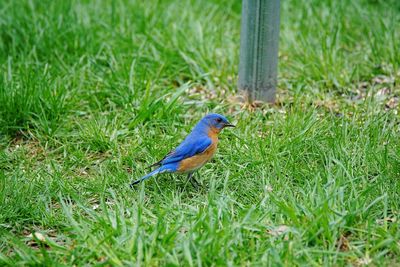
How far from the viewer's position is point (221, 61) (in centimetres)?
629

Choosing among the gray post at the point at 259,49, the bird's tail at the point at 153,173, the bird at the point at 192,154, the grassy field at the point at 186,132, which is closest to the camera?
the grassy field at the point at 186,132

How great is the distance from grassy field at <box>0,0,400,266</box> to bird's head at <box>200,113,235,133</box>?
0.24m

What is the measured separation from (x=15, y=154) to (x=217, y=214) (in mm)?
1879

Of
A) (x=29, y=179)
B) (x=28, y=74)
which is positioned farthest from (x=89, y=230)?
(x=28, y=74)

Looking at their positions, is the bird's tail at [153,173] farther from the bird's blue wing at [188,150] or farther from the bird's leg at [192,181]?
the bird's leg at [192,181]

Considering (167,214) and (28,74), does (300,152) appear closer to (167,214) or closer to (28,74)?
(167,214)

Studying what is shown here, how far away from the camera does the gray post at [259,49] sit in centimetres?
545

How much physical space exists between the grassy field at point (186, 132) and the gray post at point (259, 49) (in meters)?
0.15

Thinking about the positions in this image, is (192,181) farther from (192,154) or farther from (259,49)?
(259,49)

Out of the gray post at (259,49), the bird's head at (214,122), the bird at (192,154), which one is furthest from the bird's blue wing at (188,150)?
the gray post at (259,49)

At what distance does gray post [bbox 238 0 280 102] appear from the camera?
545cm

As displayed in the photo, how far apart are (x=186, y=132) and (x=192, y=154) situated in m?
0.75

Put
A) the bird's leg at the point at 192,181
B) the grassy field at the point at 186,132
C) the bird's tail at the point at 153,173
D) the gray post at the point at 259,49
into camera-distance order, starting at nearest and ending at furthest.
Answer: the grassy field at the point at 186,132 < the bird's tail at the point at 153,173 < the bird's leg at the point at 192,181 < the gray post at the point at 259,49

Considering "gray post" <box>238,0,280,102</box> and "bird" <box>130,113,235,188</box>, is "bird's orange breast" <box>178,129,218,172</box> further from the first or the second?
"gray post" <box>238,0,280,102</box>
